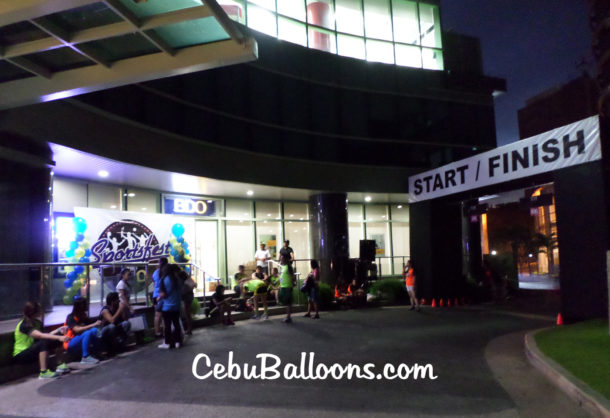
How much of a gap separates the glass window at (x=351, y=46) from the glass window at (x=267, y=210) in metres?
7.58

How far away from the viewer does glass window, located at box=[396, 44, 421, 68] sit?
2198 cm

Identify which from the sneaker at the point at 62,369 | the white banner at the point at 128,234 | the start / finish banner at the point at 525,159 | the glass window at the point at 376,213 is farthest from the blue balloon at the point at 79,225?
the glass window at the point at 376,213

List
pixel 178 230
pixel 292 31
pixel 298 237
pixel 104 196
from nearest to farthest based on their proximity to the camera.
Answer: pixel 104 196 → pixel 178 230 → pixel 292 31 → pixel 298 237

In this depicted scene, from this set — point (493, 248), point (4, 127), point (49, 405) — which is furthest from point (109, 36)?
point (493, 248)

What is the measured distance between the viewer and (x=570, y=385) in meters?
5.76

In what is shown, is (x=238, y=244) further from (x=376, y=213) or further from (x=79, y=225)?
(x=376, y=213)

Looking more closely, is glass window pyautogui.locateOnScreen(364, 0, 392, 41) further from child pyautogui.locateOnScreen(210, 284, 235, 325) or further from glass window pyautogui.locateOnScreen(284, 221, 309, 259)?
child pyautogui.locateOnScreen(210, 284, 235, 325)

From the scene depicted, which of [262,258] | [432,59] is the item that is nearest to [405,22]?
[432,59]

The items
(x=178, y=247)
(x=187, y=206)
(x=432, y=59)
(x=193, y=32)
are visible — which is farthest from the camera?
(x=432, y=59)

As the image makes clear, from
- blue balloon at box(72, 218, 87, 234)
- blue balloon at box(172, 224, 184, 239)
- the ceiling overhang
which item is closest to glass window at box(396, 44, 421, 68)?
blue balloon at box(172, 224, 184, 239)

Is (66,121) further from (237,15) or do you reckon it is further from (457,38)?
(457,38)

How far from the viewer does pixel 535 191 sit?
14.1 metres

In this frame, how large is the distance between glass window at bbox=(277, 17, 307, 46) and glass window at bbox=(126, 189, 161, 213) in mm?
8409

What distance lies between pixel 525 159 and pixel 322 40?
1157 centimetres
